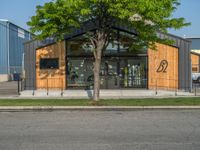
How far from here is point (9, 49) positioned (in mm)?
56969

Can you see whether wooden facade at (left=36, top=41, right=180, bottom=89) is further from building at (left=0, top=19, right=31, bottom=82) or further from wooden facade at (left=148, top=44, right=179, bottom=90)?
building at (left=0, top=19, right=31, bottom=82)

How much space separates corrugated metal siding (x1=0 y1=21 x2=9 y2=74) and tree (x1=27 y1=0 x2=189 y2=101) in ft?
102

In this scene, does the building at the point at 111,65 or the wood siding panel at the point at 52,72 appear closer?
the building at the point at 111,65

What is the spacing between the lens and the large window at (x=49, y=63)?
104 ft

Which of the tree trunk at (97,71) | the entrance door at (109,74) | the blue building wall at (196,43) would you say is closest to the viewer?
the tree trunk at (97,71)

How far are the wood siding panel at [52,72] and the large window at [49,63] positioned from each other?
21 centimetres

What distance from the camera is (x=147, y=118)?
16.2 m

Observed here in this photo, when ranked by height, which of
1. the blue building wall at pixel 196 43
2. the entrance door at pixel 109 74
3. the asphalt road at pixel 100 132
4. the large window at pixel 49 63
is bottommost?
the asphalt road at pixel 100 132

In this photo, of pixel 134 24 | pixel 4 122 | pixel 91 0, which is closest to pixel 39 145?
pixel 4 122

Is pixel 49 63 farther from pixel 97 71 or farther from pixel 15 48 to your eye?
pixel 15 48

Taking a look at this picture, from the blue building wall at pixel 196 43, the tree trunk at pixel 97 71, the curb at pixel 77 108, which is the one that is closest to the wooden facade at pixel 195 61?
the blue building wall at pixel 196 43

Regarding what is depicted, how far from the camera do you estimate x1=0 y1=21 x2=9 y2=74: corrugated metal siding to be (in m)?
53.4

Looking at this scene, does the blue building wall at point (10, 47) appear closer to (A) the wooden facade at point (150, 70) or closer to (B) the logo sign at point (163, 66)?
(A) the wooden facade at point (150, 70)

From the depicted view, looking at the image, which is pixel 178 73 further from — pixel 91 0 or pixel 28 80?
pixel 91 0
